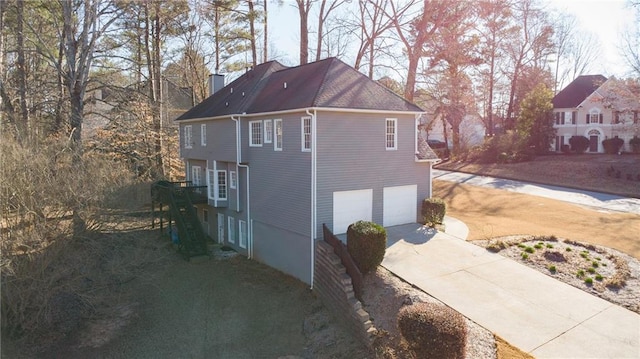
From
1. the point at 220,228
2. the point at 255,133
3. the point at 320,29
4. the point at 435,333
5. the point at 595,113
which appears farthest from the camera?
the point at 595,113

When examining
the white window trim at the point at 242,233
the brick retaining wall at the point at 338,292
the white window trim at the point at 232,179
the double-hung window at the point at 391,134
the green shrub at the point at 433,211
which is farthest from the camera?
the white window trim at the point at 232,179

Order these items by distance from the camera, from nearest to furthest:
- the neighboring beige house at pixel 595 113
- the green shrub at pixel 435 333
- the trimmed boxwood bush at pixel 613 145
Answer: the green shrub at pixel 435 333 < the neighboring beige house at pixel 595 113 < the trimmed boxwood bush at pixel 613 145

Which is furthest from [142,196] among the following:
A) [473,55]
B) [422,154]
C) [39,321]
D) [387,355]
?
[473,55]

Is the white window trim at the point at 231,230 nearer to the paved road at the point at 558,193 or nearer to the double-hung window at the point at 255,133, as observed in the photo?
the double-hung window at the point at 255,133

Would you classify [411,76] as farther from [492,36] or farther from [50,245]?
[50,245]

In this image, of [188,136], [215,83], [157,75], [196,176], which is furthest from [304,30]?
[196,176]

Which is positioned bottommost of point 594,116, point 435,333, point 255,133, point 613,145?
point 435,333

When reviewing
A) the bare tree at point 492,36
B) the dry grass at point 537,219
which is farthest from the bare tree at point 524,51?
the dry grass at point 537,219
